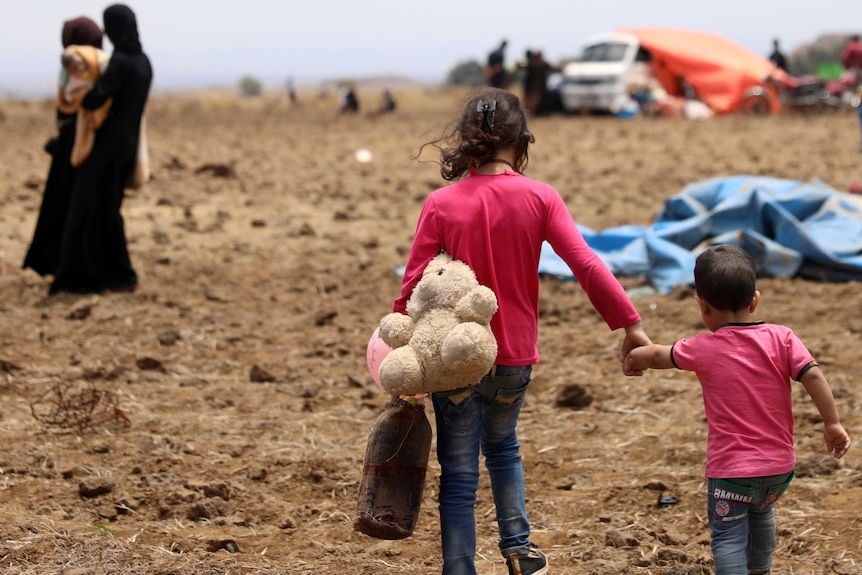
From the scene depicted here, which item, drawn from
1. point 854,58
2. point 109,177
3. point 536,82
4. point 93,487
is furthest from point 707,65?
point 93,487

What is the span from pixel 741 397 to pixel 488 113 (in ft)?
3.55

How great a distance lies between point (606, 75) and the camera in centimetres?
2503

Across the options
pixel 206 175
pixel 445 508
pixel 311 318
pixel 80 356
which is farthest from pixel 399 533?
pixel 206 175

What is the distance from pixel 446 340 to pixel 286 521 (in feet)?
4.45

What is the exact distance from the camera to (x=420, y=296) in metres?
3.28

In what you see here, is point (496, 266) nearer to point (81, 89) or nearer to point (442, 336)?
point (442, 336)

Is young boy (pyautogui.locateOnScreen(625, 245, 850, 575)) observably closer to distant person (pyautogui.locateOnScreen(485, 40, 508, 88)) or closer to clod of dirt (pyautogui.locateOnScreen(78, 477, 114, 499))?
clod of dirt (pyautogui.locateOnScreen(78, 477, 114, 499))

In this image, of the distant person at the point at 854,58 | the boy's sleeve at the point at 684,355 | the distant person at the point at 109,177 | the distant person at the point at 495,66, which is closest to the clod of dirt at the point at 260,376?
the distant person at the point at 109,177

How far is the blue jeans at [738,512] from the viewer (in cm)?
301

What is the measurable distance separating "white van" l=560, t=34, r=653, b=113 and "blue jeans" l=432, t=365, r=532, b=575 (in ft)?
72.7

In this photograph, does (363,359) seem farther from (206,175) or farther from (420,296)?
(206,175)

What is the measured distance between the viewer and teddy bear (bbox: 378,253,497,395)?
314cm

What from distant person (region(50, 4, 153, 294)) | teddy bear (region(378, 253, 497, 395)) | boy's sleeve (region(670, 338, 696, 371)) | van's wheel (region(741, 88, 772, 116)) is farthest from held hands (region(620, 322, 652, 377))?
van's wheel (region(741, 88, 772, 116))

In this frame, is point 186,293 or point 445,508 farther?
point 186,293
